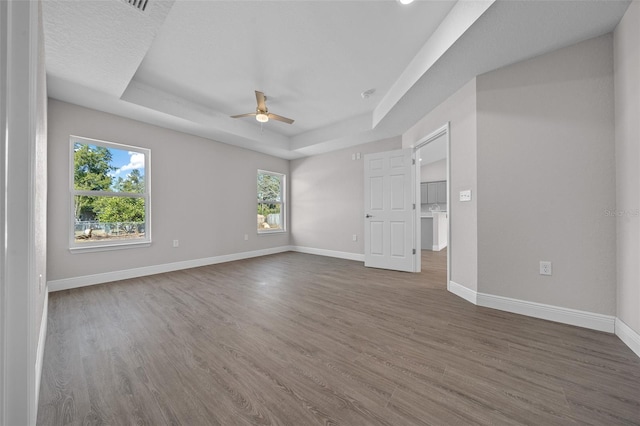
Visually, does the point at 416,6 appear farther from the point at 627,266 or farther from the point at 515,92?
the point at 627,266

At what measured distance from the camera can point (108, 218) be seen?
361 centimetres

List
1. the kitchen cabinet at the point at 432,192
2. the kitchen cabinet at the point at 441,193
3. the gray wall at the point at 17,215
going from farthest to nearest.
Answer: the kitchen cabinet at the point at 432,192 → the kitchen cabinet at the point at 441,193 → the gray wall at the point at 17,215

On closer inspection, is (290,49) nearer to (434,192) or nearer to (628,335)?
(628,335)

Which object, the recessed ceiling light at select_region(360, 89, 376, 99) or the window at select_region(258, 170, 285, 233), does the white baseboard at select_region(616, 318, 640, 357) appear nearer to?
the recessed ceiling light at select_region(360, 89, 376, 99)

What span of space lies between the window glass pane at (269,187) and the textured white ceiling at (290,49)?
2.09 m

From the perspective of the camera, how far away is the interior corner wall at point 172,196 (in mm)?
3156

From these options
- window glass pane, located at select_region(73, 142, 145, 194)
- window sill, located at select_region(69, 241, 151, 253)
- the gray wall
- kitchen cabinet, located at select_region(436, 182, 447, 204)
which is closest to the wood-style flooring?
the gray wall

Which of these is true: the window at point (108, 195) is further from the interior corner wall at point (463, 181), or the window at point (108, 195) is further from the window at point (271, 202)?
the interior corner wall at point (463, 181)

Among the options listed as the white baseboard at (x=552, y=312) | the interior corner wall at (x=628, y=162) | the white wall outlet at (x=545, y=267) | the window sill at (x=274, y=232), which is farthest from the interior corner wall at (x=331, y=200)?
the white wall outlet at (x=545, y=267)

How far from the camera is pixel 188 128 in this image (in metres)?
4.18

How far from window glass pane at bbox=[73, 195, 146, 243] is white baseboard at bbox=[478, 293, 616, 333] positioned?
4.90 metres

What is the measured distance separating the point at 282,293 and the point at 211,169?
3.05 meters

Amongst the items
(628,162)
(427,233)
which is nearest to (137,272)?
(628,162)

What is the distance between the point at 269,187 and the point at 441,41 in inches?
182
